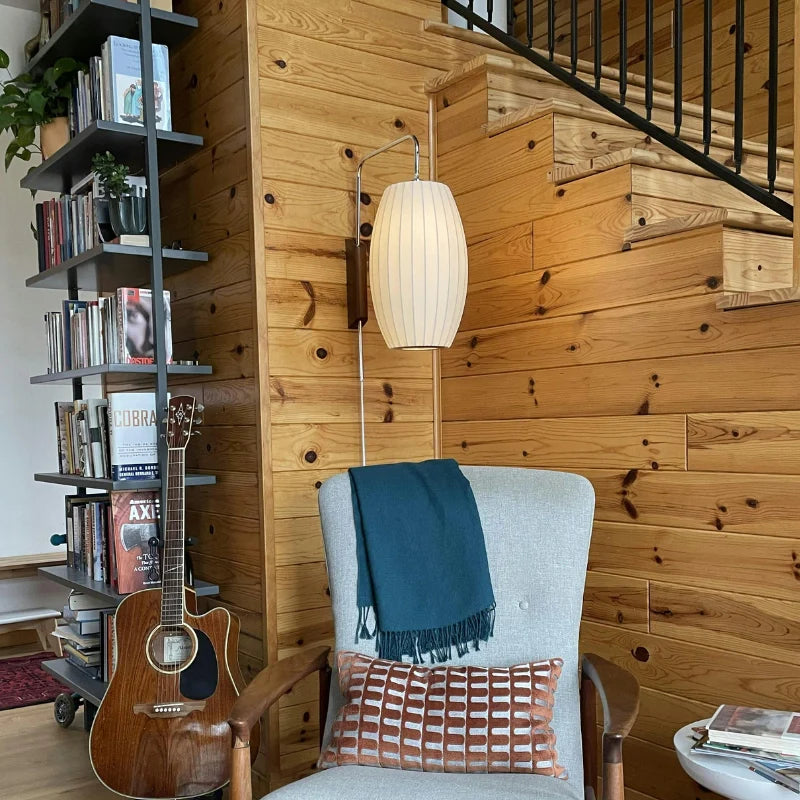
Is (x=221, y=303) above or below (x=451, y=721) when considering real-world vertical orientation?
above

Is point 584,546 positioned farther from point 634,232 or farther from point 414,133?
point 414,133

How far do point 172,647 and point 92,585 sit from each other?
1.60 ft

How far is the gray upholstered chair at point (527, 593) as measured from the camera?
182cm

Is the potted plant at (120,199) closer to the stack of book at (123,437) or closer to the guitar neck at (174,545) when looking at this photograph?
the stack of book at (123,437)

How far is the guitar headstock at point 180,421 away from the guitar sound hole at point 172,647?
466 mm

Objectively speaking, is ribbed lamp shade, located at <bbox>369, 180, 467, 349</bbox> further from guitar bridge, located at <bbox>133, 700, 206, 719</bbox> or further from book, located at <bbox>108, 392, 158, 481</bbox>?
guitar bridge, located at <bbox>133, 700, 206, 719</bbox>

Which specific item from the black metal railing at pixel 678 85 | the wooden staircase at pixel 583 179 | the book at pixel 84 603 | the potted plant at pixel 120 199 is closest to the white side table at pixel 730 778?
the wooden staircase at pixel 583 179

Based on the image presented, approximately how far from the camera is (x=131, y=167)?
2811mm

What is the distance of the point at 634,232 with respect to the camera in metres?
2.13

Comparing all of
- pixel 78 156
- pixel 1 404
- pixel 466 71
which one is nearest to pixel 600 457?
pixel 466 71

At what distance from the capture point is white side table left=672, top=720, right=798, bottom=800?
1431 millimetres

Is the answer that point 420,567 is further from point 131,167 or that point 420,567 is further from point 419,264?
point 131,167

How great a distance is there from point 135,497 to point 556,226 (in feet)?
4.46

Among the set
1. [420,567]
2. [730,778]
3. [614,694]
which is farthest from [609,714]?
[420,567]
